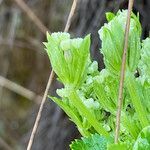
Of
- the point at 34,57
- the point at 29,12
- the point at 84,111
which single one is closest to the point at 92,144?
the point at 84,111

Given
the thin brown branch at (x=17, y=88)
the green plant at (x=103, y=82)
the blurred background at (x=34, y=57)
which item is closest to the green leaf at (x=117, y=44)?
the green plant at (x=103, y=82)

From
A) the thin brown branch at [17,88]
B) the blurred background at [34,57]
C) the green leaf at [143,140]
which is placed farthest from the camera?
the thin brown branch at [17,88]

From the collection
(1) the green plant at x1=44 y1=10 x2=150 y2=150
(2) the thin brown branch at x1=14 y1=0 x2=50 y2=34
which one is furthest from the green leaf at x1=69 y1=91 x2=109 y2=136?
(2) the thin brown branch at x1=14 y1=0 x2=50 y2=34

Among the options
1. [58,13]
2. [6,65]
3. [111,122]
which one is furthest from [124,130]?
[6,65]

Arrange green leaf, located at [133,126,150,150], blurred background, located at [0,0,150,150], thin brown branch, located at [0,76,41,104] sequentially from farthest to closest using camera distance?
thin brown branch, located at [0,76,41,104] < blurred background, located at [0,0,150,150] < green leaf, located at [133,126,150,150]

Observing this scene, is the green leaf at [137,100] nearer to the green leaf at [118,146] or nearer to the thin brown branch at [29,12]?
the green leaf at [118,146]

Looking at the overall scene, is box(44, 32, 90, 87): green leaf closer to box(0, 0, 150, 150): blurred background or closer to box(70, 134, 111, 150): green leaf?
box(70, 134, 111, 150): green leaf
